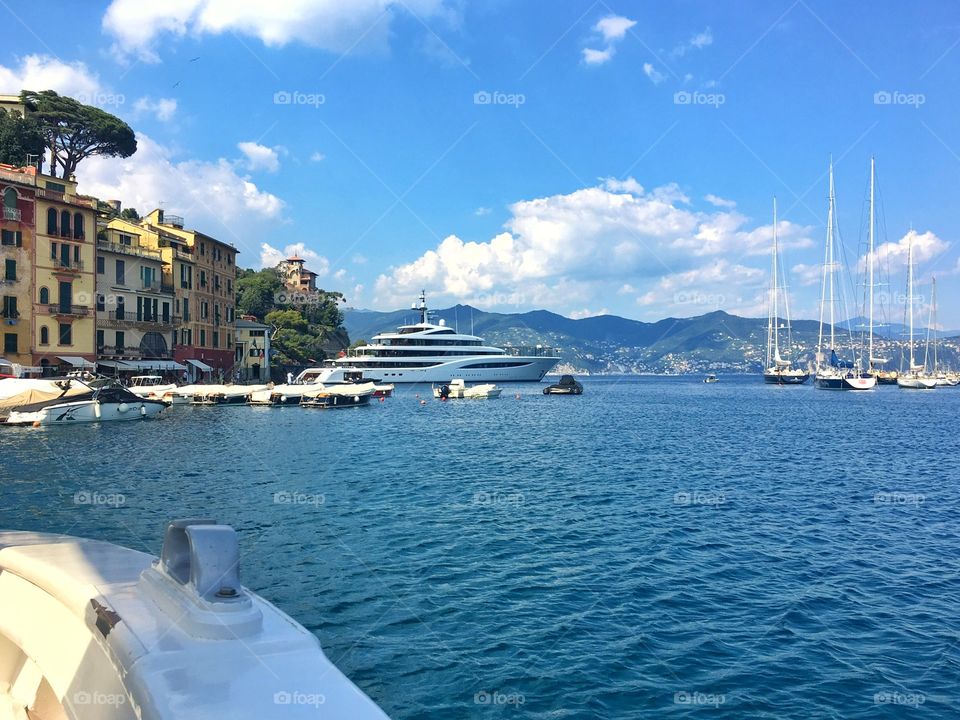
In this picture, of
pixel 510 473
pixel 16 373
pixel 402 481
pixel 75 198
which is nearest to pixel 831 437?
pixel 510 473

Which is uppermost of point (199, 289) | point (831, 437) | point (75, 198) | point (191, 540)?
point (75, 198)

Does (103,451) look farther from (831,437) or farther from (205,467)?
(831,437)

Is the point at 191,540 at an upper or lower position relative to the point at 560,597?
upper

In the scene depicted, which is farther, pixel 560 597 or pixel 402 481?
pixel 402 481

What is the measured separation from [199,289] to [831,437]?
62.5 metres

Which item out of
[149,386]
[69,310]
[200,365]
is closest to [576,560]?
[69,310]

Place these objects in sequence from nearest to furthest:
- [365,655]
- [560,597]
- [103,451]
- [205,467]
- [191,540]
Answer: [191,540] < [365,655] < [560,597] < [205,467] < [103,451]

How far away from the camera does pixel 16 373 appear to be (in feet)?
142

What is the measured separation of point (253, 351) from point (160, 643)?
3311 inches

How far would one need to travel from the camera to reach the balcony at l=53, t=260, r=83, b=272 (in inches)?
1938

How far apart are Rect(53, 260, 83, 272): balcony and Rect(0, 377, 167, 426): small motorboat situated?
12030 mm

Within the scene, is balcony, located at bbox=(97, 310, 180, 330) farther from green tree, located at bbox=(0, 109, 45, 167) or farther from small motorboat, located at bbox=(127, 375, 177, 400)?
green tree, located at bbox=(0, 109, 45, 167)

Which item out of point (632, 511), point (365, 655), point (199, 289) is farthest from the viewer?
point (199, 289)

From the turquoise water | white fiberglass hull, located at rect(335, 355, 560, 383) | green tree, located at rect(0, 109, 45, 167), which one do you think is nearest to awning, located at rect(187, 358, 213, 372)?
green tree, located at rect(0, 109, 45, 167)
